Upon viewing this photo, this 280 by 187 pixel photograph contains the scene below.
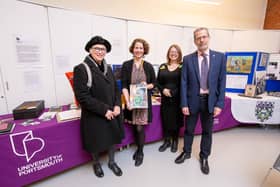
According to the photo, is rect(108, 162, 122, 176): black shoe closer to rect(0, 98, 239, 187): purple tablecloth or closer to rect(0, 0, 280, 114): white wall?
rect(0, 98, 239, 187): purple tablecloth

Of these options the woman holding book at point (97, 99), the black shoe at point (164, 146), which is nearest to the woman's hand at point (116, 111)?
the woman holding book at point (97, 99)

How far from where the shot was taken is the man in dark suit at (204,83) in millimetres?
1700

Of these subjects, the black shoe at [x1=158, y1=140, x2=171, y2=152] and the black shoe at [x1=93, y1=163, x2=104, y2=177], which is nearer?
the black shoe at [x1=93, y1=163, x2=104, y2=177]

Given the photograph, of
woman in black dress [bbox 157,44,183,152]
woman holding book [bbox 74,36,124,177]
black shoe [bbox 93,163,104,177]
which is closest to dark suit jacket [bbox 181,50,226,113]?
woman in black dress [bbox 157,44,183,152]

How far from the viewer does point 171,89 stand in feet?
6.79

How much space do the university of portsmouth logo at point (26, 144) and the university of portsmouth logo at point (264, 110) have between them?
327 cm

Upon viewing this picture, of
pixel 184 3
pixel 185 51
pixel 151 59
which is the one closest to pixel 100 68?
pixel 151 59

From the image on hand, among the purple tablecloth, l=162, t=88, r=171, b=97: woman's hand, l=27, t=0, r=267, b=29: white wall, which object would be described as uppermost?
l=27, t=0, r=267, b=29: white wall

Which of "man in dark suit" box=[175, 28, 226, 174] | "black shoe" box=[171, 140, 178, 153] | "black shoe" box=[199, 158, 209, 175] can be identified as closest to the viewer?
"man in dark suit" box=[175, 28, 226, 174]

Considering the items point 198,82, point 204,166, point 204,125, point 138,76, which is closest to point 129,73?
point 138,76

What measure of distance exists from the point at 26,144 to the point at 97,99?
2.55 feet

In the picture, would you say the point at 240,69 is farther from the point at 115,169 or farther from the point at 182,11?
the point at 115,169

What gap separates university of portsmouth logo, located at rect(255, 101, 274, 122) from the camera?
2809 millimetres

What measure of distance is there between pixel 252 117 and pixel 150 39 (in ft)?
7.68
